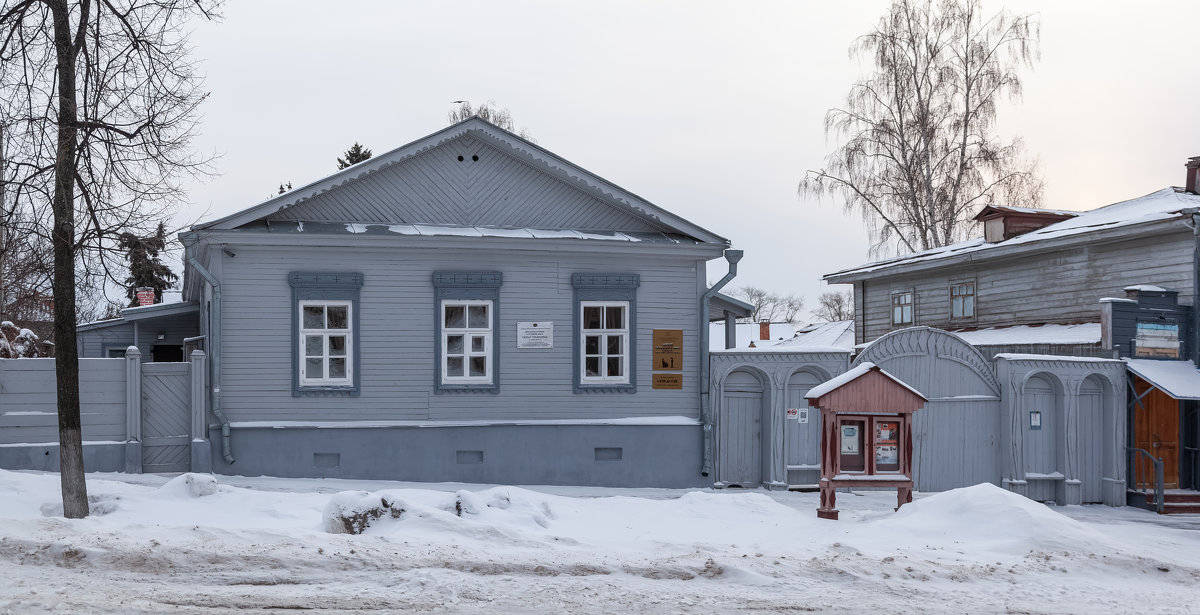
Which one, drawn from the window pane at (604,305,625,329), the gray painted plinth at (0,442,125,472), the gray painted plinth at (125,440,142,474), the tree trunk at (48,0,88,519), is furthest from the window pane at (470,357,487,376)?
the tree trunk at (48,0,88,519)

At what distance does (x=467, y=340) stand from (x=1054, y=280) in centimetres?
1288

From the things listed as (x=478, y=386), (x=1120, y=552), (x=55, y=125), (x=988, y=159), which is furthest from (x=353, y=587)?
(x=988, y=159)

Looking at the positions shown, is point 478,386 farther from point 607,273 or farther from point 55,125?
point 55,125

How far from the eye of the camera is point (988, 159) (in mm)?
33094

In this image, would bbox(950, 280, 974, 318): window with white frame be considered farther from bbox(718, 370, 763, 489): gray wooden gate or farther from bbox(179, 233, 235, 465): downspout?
bbox(179, 233, 235, 465): downspout

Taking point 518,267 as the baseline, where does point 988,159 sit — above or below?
above

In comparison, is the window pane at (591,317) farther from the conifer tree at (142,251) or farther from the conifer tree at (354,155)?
the conifer tree at (354,155)

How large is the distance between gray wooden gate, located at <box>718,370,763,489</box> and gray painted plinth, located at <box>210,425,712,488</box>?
Result: 44cm

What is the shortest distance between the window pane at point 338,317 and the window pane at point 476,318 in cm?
193

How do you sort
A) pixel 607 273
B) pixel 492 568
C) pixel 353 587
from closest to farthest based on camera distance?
Result: pixel 353 587 → pixel 492 568 → pixel 607 273

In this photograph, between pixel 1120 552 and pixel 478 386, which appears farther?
pixel 478 386

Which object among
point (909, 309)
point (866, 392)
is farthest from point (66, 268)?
point (909, 309)

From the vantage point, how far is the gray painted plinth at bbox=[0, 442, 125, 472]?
1483 centimetres

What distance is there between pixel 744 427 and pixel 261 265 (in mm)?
8240
